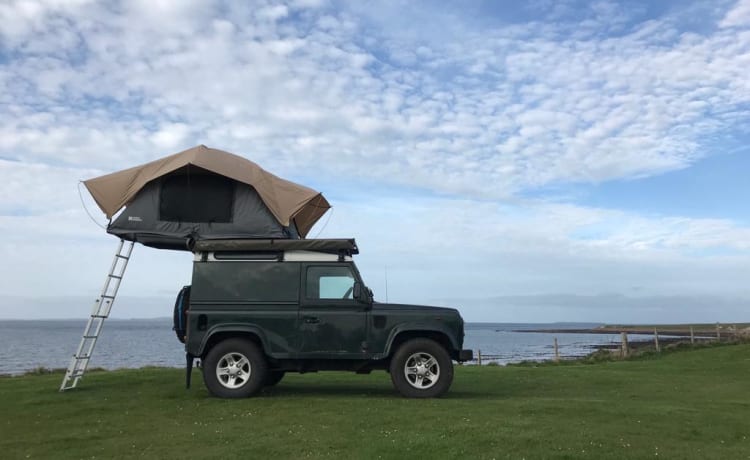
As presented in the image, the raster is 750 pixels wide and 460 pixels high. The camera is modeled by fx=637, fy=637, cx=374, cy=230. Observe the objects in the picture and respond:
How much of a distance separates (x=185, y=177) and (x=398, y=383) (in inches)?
218

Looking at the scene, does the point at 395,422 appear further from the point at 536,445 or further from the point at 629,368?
the point at 629,368

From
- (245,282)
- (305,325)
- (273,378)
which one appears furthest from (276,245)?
(273,378)

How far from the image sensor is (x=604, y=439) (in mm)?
7238

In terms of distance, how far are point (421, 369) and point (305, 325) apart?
6.73ft

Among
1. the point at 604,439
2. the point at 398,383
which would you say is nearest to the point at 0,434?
the point at 398,383

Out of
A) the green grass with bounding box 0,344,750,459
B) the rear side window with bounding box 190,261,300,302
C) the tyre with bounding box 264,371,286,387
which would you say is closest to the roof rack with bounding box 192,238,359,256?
the rear side window with bounding box 190,261,300,302

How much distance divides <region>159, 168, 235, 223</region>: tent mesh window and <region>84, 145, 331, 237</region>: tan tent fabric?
24 cm

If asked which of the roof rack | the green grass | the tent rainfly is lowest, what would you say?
the green grass

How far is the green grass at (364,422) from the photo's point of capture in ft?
22.4

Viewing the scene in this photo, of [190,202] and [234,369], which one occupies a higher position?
[190,202]

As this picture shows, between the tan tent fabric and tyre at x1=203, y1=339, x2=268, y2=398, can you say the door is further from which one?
the tan tent fabric

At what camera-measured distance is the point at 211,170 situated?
38.4 feet

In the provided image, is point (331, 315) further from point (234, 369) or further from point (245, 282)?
point (234, 369)

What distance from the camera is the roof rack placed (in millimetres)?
10750
